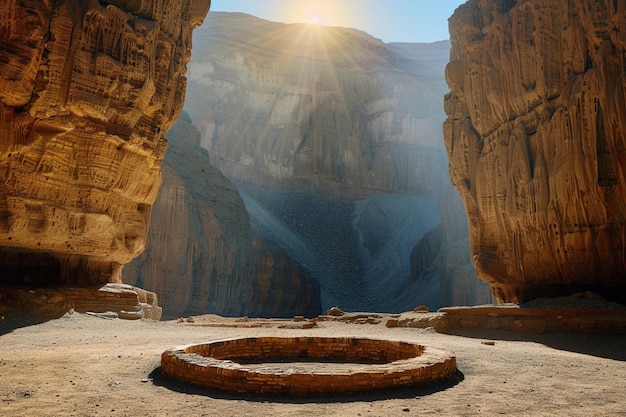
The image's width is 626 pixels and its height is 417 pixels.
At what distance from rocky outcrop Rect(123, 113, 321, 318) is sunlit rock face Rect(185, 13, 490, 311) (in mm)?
14526

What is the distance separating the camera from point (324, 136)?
72.4 metres

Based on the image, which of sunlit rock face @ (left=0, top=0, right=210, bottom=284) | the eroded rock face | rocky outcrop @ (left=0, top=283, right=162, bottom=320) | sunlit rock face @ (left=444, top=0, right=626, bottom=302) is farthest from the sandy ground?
the eroded rock face

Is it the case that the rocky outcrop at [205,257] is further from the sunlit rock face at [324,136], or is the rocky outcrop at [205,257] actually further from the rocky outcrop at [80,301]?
the rocky outcrop at [80,301]

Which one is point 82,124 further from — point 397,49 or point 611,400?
point 397,49

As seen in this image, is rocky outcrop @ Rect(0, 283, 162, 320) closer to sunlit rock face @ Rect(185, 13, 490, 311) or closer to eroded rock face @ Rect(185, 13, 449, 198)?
sunlit rock face @ Rect(185, 13, 490, 311)

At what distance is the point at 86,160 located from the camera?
15344 millimetres

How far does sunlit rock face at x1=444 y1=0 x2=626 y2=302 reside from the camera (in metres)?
14.9

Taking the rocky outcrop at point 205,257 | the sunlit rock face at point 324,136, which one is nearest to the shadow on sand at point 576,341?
the rocky outcrop at point 205,257

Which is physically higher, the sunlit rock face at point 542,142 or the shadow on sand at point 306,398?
the sunlit rock face at point 542,142

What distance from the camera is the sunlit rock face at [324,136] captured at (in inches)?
2608

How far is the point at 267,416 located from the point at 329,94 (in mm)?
72682

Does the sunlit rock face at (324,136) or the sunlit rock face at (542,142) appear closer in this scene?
the sunlit rock face at (542,142)

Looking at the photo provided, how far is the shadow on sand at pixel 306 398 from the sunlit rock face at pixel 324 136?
5397 cm

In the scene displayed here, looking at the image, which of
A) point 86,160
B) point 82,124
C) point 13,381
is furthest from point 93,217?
point 13,381
